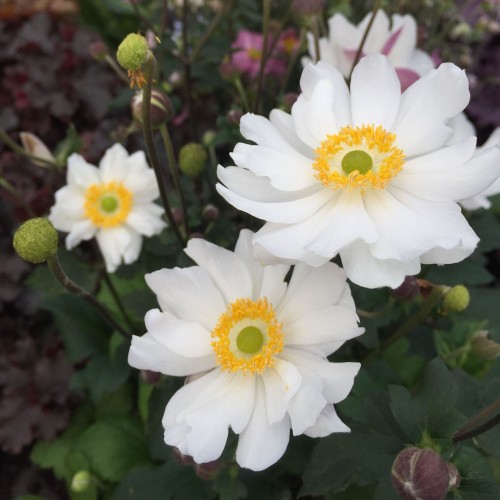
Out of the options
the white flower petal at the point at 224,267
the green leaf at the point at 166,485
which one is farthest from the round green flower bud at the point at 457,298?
the green leaf at the point at 166,485

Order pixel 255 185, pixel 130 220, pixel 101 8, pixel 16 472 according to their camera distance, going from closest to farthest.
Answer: pixel 255 185, pixel 130 220, pixel 16 472, pixel 101 8

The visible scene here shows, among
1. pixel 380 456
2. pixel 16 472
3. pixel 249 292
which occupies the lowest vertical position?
pixel 16 472

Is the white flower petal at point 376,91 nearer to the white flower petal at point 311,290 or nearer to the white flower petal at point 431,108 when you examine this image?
the white flower petal at point 431,108

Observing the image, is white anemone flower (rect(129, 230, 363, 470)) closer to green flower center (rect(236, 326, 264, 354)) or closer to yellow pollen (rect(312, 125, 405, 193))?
green flower center (rect(236, 326, 264, 354))

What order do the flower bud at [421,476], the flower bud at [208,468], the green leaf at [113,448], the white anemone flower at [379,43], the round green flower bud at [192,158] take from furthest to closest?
1. the green leaf at [113,448]
2. the white anemone flower at [379,43]
3. the round green flower bud at [192,158]
4. the flower bud at [208,468]
5. the flower bud at [421,476]

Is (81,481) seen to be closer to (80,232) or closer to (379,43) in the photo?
(80,232)

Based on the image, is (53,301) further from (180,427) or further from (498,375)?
(498,375)

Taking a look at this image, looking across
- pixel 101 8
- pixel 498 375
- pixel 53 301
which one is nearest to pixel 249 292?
pixel 498 375
